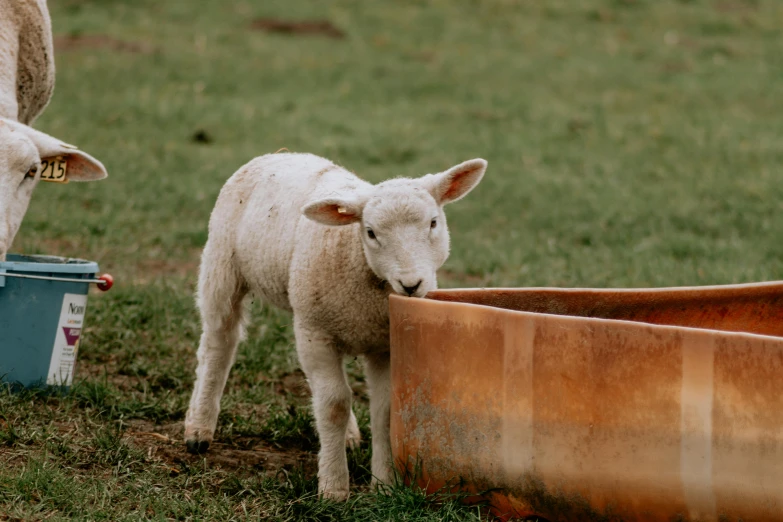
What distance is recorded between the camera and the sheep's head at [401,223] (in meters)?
3.79

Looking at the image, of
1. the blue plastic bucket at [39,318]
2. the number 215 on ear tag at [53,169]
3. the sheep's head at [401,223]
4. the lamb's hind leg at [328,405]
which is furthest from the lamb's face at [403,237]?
the number 215 on ear tag at [53,169]

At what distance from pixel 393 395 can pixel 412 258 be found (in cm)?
52

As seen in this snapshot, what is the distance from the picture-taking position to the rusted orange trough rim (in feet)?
10.5

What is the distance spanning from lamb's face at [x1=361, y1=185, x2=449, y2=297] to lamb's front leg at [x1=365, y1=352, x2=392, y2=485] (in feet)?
1.71

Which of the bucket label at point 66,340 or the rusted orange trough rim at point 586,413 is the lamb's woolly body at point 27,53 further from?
the rusted orange trough rim at point 586,413

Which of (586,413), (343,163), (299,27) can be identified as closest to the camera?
(586,413)

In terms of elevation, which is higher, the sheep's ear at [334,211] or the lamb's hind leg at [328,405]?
the sheep's ear at [334,211]

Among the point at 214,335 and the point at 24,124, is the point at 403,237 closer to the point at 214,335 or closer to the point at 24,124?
the point at 214,335

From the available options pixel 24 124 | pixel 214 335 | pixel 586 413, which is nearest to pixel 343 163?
pixel 24 124

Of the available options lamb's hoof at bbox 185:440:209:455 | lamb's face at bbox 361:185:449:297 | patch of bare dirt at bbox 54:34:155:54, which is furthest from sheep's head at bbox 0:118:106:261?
patch of bare dirt at bbox 54:34:155:54

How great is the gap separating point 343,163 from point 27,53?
14.4 ft

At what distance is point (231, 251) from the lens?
15.3 feet

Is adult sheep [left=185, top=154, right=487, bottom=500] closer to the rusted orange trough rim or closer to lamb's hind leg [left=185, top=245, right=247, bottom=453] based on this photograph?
lamb's hind leg [left=185, top=245, right=247, bottom=453]

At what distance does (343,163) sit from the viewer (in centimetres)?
1033
